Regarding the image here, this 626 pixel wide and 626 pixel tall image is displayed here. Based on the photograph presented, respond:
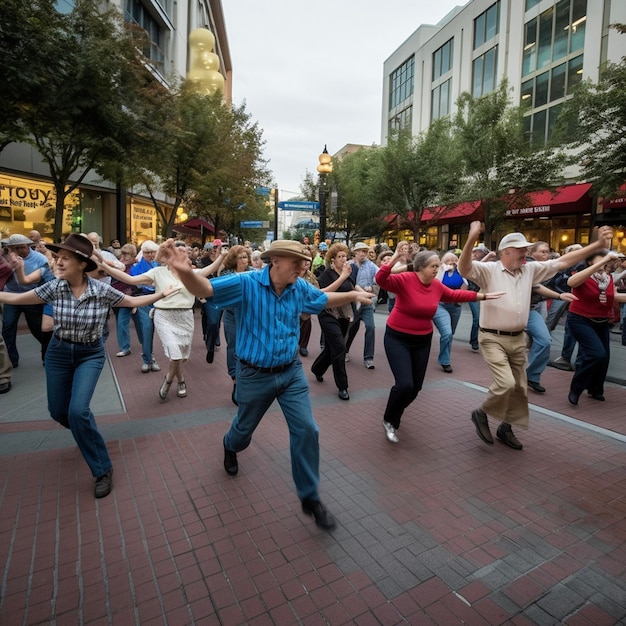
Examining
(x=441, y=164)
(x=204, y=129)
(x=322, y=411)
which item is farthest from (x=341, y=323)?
(x=441, y=164)

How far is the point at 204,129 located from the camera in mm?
19094

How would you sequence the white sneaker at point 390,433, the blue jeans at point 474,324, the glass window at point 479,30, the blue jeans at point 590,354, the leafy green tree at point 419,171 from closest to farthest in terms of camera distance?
the white sneaker at point 390,433 → the blue jeans at point 590,354 → the blue jeans at point 474,324 → the leafy green tree at point 419,171 → the glass window at point 479,30

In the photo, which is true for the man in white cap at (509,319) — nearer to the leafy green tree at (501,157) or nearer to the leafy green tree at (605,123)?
the leafy green tree at (605,123)

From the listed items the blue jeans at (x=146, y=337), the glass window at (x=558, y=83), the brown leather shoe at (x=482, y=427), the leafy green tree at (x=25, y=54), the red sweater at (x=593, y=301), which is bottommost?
the brown leather shoe at (x=482, y=427)

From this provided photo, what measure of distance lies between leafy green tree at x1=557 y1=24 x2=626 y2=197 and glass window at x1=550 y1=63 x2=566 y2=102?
7975 millimetres

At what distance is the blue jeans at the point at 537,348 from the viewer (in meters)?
6.19

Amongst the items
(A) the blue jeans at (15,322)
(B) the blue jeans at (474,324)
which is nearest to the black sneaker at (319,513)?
(A) the blue jeans at (15,322)

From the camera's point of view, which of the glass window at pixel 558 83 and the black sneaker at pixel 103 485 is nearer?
the black sneaker at pixel 103 485

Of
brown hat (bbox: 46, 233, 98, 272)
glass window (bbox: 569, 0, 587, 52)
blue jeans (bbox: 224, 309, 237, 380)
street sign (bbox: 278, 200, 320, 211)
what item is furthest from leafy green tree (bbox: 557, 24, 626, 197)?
brown hat (bbox: 46, 233, 98, 272)

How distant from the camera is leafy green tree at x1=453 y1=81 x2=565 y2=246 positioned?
62.3ft

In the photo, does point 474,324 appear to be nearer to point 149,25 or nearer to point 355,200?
point 355,200

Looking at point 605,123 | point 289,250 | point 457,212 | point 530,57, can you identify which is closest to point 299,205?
point 605,123

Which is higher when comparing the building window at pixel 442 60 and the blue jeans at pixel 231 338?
the building window at pixel 442 60

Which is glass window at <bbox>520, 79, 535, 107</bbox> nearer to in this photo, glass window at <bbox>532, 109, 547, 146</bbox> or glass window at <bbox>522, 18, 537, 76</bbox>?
glass window at <bbox>522, 18, 537, 76</bbox>
